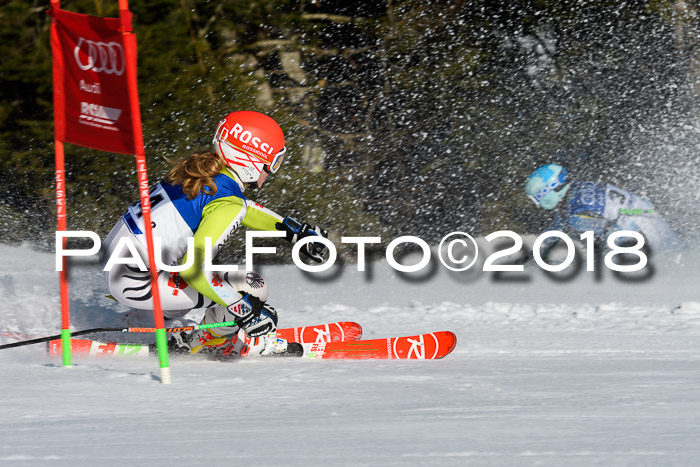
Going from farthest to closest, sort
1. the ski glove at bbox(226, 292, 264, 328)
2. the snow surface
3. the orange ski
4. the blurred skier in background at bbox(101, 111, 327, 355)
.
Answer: the orange ski → the ski glove at bbox(226, 292, 264, 328) → the blurred skier in background at bbox(101, 111, 327, 355) → the snow surface

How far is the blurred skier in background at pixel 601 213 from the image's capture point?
7.28 metres

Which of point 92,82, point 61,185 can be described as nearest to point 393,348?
point 61,185

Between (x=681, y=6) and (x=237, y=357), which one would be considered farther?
(x=681, y=6)

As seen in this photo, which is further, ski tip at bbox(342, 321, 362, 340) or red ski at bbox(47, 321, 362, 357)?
ski tip at bbox(342, 321, 362, 340)

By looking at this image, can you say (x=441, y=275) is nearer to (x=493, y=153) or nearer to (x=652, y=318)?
(x=652, y=318)

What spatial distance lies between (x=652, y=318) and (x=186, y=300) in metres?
2.66

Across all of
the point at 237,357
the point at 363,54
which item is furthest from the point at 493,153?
the point at 237,357

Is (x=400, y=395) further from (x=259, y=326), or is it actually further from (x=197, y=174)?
(x=197, y=174)

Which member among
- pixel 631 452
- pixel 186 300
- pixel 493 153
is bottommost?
pixel 631 452

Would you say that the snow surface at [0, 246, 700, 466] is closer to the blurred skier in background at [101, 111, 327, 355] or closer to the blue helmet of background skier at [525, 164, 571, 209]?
the blurred skier in background at [101, 111, 327, 355]

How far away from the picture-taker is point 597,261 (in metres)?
7.05

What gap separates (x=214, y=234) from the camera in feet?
11.8

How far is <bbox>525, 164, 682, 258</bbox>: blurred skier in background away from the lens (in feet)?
23.9

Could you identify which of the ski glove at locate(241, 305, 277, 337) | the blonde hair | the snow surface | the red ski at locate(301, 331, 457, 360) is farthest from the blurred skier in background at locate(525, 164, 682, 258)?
the blonde hair
